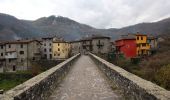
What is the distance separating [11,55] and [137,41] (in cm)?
3536

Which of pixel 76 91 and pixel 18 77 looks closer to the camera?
pixel 76 91

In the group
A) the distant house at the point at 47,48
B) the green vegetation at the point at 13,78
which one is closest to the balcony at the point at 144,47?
the distant house at the point at 47,48

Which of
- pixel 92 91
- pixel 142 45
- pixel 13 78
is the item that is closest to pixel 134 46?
pixel 142 45

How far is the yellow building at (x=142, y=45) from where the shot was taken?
79.8 metres

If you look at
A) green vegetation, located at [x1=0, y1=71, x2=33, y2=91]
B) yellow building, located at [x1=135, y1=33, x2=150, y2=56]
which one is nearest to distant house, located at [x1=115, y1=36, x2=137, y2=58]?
yellow building, located at [x1=135, y1=33, x2=150, y2=56]

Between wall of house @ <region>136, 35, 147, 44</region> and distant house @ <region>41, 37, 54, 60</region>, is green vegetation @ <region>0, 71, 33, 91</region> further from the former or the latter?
wall of house @ <region>136, 35, 147, 44</region>

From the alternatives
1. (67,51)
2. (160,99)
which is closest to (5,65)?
(67,51)

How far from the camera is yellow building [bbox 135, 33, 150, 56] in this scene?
262ft

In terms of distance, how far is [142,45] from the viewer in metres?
80.2

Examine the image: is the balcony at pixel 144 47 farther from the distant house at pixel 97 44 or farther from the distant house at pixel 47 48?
the distant house at pixel 47 48

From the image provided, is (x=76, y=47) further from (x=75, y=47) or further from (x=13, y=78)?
(x=13, y=78)

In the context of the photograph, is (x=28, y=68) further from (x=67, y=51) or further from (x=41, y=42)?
(x=67, y=51)

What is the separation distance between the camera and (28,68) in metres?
78.1

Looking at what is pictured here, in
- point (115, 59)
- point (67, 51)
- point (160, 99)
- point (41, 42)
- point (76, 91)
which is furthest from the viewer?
point (67, 51)
